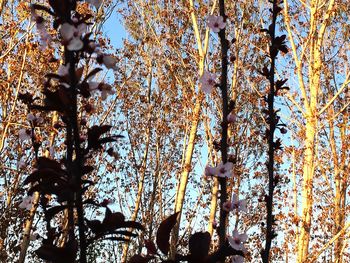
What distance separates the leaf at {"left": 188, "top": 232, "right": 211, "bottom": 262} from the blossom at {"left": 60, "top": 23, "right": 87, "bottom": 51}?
1.84 ft

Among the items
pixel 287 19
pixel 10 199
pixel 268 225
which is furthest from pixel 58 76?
pixel 10 199

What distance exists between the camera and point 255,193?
13.5 meters

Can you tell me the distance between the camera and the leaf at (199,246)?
1.14 meters

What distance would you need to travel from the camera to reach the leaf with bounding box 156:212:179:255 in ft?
3.79

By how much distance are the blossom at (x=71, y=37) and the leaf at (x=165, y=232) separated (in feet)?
1.59

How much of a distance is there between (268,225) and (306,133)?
28.1 feet

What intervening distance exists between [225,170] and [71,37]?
68 cm

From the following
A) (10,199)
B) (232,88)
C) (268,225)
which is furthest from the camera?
(232,88)

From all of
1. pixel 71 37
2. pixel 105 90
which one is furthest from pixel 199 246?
pixel 71 37

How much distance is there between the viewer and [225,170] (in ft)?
4.91

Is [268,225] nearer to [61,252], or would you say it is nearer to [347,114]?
[61,252]

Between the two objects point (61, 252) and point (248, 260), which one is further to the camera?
point (248, 260)

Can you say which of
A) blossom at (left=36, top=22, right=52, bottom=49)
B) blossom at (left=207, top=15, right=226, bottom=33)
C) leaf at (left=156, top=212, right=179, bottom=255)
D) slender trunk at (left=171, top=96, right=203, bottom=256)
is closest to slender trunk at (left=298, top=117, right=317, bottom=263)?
slender trunk at (left=171, top=96, right=203, bottom=256)

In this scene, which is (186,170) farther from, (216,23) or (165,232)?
(165,232)
